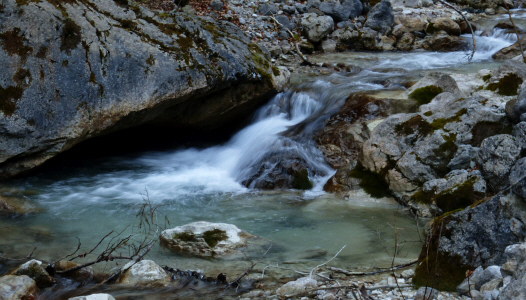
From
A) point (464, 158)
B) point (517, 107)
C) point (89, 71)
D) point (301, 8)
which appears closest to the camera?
point (517, 107)

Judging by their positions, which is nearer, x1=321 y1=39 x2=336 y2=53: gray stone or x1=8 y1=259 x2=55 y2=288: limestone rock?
x1=8 y1=259 x2=55 y2=288: limestone rock

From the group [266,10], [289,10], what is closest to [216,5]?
[266,10]


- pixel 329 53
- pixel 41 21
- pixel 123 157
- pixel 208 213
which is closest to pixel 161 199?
pixel 208 213

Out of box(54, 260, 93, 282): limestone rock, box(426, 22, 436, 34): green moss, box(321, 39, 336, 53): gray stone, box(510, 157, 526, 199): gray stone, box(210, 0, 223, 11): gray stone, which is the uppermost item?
box(210, 0, 223, 11): gray stone

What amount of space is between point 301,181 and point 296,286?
146 inches

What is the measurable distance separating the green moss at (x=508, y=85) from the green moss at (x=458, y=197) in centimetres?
276

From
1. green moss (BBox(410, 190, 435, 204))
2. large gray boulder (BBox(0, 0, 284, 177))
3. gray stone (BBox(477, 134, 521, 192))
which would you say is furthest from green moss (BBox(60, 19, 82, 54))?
gray stone (BBox(477, 134, 521, 192))

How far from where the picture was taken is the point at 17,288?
3.85m

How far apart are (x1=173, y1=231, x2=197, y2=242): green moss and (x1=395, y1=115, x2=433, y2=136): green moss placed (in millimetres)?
3584

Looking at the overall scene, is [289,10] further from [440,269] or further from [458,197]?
[440,269]

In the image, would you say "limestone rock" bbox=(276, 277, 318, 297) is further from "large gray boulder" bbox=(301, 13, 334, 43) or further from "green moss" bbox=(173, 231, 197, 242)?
"large gray boulder" bbox=(301, 13, 334, 43)

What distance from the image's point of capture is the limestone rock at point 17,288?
12.4ft

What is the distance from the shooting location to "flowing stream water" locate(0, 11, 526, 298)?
504 centimetres

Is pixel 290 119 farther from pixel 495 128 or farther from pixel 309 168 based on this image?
pixel 495 128
